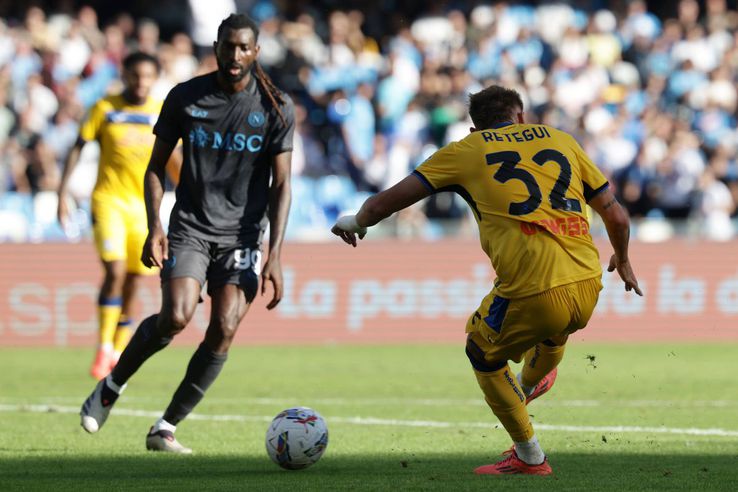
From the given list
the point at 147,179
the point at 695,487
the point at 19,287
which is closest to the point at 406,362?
the point at 19,287

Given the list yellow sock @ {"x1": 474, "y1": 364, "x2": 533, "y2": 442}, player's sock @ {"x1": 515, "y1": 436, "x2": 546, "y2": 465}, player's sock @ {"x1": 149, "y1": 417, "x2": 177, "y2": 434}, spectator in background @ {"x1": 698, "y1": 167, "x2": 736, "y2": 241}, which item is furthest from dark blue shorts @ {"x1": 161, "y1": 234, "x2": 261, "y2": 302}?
spectator in background @ {"x1": 698, "y1": 167, "x2": 736, "y2": 241}

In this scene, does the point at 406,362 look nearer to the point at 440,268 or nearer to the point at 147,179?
the point at 440,268

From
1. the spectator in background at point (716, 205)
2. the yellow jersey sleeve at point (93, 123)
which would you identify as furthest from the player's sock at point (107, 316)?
the spectator in background at point (716, 205)

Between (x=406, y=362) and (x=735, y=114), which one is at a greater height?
(x=735, y=114)

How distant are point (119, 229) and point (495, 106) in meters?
5.90

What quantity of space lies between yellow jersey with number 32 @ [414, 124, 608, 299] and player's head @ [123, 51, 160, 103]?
530 cm

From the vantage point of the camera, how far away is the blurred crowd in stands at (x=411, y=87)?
18.4 meters

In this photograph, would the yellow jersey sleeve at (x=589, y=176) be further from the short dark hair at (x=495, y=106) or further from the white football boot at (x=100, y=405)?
the white football boot at (x=100, y=405)

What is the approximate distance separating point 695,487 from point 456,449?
1.90 meters

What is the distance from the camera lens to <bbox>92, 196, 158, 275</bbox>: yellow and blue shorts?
12.0 m

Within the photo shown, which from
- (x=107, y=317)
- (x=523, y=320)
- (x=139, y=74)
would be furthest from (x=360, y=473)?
(x=107, y=317)

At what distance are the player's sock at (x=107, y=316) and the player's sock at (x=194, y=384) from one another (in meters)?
4.41

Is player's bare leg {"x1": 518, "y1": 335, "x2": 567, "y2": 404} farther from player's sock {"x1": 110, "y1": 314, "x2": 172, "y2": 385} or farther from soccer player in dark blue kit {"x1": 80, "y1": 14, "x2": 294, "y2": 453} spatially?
player's sock {"x1": 110, "y1": 314, "x2": 172, "y2": 385}

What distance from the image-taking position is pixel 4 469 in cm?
693
